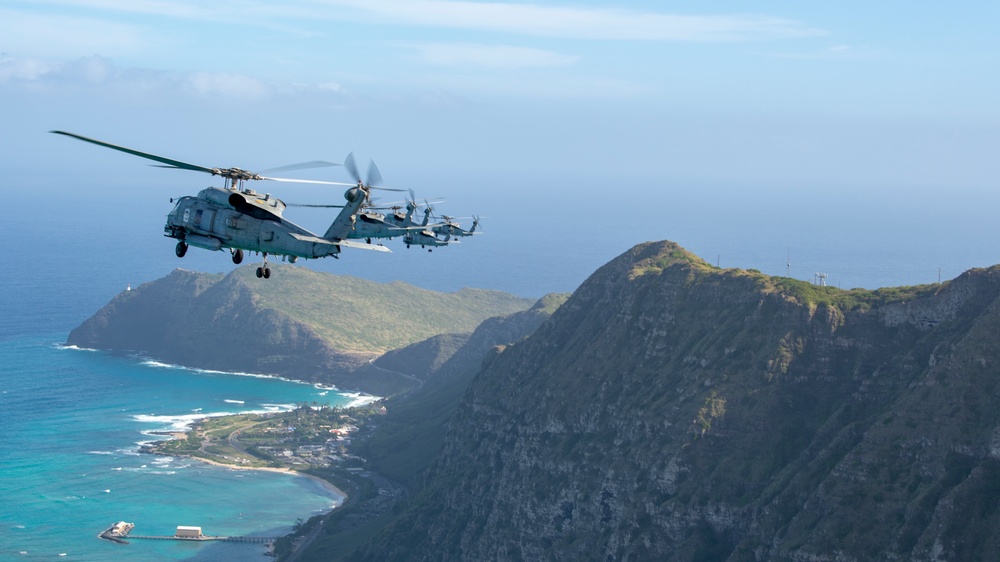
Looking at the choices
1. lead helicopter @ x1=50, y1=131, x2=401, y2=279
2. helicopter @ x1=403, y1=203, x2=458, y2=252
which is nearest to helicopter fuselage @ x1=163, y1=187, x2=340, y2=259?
lead helicopter @ x1=50, y1=131, x2=401, y2=279

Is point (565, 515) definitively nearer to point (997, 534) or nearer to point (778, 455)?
point (778, 455)

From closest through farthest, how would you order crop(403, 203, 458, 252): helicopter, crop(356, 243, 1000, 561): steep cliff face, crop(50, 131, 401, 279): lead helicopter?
crop(50, 131, 401, 279): lead helicopter < crop(356, 243, 1000, 561): steep cliff face < crop(403, 203, 458, 252): helicopter

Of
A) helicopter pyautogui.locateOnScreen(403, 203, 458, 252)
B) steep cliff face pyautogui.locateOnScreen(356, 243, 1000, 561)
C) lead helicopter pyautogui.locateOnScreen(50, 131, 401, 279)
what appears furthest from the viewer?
helicopter pyautogui.locateOnScreen(403, 203, 458, 252)

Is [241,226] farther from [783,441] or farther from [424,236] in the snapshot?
[783,441]

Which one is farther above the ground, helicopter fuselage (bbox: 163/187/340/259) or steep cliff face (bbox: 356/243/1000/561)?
helicopter fuselage (bbox: 163/187/340/259)

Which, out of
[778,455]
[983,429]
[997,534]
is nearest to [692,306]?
[778,455]

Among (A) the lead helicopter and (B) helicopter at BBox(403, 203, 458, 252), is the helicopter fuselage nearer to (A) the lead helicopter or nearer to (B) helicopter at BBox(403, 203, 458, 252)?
(A) the lead helicopter

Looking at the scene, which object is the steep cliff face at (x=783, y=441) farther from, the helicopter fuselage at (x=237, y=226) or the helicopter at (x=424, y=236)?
the helicopter fuselage at (x=237, y=226)

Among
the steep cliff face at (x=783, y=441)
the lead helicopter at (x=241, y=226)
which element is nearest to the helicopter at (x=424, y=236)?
the steep cliff face at (x=783, y=441)
